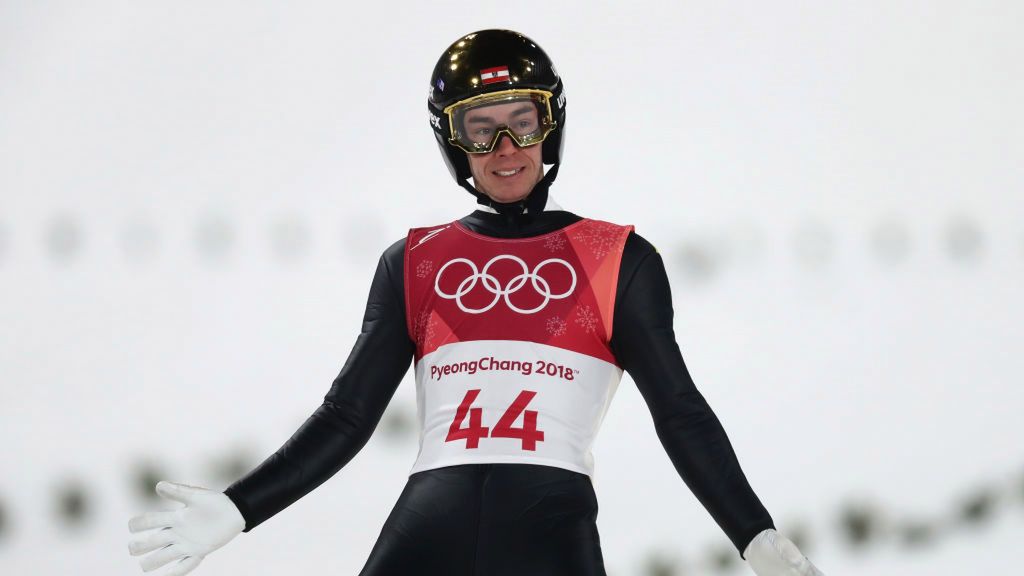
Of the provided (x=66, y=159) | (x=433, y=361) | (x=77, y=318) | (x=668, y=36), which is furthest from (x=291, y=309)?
(x=433, y=361)

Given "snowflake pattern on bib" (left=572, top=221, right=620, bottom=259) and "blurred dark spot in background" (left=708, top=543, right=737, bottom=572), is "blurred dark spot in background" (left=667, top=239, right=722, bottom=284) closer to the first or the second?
"blurred dark spot in background" (left=708, top=543, right=737, bottom=572)

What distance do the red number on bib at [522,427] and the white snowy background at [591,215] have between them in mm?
1759

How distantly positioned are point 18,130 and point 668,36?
8.06 feet

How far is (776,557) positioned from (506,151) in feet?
3.39

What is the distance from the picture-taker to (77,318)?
4.37 metres

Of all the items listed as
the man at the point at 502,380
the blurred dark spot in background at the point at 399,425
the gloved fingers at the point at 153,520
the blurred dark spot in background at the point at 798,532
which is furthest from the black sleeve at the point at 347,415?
the blurred dark spot in background at the point at 798,532

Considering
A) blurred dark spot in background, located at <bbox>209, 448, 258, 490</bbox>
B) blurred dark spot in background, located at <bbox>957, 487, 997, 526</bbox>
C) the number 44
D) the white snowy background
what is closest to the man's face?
the number 44

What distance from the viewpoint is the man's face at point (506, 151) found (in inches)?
102

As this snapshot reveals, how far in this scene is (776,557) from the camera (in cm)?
207

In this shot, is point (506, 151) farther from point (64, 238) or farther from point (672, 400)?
point (64, 238)

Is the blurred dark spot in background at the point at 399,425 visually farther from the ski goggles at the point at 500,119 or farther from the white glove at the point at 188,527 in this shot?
the white glove at the point at 188,527

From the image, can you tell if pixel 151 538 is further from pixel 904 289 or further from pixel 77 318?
pixel 904 289

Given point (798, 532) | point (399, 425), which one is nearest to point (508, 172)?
point (399, 425)

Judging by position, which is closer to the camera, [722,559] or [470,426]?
[470,426]
